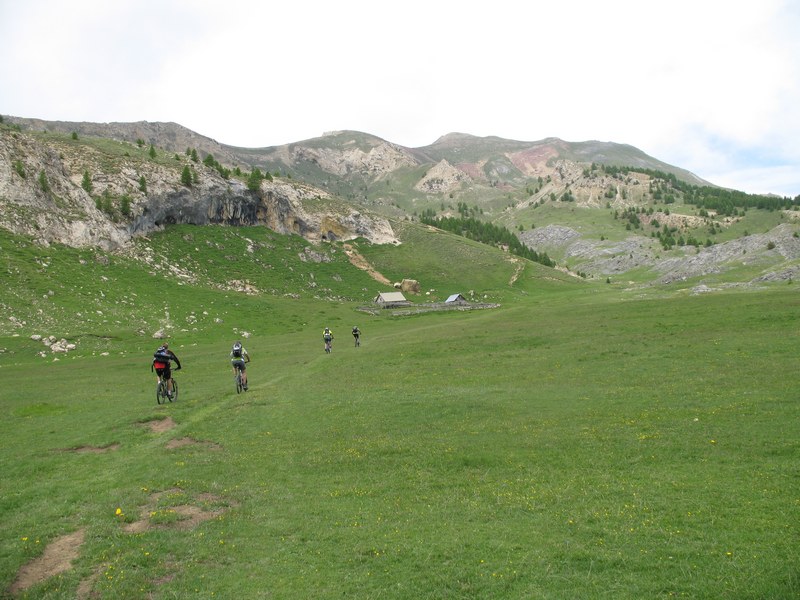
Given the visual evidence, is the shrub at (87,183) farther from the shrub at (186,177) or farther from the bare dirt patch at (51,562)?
the bare dirt patch at (51,562)

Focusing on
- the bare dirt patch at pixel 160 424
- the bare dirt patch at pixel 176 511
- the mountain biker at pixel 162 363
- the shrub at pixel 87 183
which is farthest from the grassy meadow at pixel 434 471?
the shrub at pixel 87 183

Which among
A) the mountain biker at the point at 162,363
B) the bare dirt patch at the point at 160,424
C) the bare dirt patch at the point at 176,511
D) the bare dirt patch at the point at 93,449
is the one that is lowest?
the bare dirt patch at the point at 160,424

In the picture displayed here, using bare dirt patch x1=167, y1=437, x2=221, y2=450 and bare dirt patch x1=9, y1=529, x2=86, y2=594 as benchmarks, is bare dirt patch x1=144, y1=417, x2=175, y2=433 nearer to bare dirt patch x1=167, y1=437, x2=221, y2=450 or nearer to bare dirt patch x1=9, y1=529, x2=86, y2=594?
bare dirt patch x1=167, y1=437, x2=221, y2=450

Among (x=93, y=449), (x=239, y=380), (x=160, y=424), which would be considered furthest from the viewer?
(x=239, y=380)

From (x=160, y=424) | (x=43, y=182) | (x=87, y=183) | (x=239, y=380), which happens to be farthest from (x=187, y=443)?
(x=87, y=183)

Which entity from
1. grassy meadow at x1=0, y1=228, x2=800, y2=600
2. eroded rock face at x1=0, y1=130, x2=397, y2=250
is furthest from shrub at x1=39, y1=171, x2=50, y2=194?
grassy meadow at x1=0, y1=228, x2=800, y2=600

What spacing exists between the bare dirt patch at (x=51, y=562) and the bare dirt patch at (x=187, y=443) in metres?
8.21

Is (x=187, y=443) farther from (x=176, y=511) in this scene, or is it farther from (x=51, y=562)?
(x=51, y=562)

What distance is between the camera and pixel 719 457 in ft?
52.5

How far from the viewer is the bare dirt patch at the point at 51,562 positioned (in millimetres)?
10459

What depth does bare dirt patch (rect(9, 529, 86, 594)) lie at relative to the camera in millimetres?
10459

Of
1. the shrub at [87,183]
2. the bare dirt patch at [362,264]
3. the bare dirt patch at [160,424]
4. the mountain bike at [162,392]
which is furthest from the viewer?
the bare dirt patch at [362,264]

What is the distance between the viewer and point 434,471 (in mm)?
17125

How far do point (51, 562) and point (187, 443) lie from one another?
1036 centimetres
